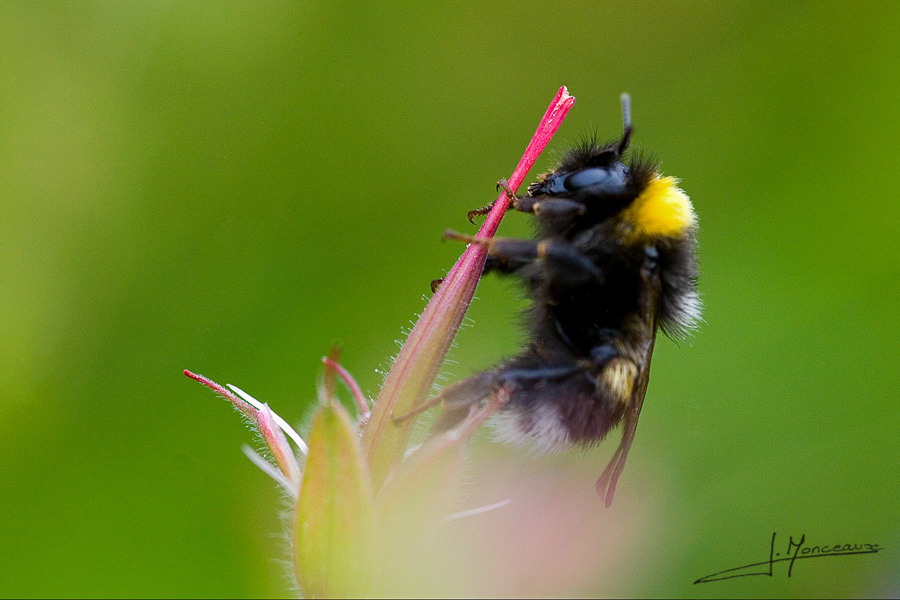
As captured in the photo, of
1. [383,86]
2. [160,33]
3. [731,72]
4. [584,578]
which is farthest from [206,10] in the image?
[584,578]

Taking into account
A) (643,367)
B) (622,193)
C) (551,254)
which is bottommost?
(643,367)

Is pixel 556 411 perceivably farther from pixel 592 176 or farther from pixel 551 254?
pixel 592 176

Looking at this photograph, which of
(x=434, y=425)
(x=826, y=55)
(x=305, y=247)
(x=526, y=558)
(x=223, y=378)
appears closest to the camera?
(x=434, y=425)

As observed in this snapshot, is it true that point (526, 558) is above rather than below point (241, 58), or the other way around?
below

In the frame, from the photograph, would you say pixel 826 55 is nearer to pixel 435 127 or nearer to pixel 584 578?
pixel 435 127
